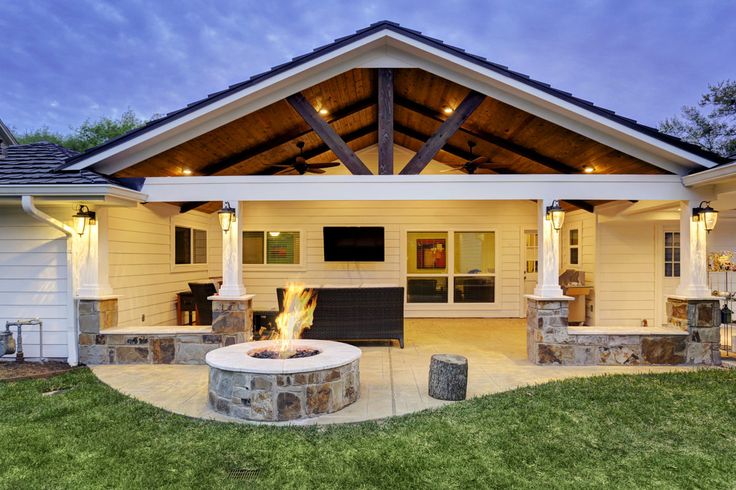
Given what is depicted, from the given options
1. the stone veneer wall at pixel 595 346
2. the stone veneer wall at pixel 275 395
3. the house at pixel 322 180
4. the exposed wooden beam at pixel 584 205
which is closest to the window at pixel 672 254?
the house at pixel 322 180

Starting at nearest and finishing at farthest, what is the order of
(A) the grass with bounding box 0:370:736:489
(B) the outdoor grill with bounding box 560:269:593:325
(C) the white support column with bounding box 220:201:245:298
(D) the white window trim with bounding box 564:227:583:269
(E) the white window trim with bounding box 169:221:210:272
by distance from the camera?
1. (A) the grass with bounding box 0:370:736:489
2. (C) the white support column with bounding box 220:201:245:298
3. (E) the white window trim with bounding box 169:221:210:272
4. (B) the outdoor grill with bounding box 560:269:593:325
5. (D) the white window trim with bounding box 564:227:583:269

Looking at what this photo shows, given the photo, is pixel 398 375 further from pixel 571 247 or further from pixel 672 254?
pixel 672 254

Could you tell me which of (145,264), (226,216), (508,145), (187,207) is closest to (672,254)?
(508,145)

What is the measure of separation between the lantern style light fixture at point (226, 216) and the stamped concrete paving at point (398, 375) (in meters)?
1.86

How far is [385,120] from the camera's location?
5496 millimetres

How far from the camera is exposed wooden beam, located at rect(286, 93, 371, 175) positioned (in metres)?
5.53

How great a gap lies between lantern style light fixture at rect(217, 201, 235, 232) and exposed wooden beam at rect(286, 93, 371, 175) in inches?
60.5

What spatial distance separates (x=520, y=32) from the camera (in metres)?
85.6

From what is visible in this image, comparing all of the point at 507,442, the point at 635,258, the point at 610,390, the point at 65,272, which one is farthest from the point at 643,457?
the point at 65,272

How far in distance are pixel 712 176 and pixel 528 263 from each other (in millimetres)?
4808

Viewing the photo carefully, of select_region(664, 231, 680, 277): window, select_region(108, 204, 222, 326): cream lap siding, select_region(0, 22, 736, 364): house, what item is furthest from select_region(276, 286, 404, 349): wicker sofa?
select_region(664, 231, 680, 277): window

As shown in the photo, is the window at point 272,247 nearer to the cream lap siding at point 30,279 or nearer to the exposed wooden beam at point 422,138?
the exposed wooden beam at point 422,138

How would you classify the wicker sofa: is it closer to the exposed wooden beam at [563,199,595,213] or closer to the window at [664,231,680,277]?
the exposed wooden beam at [563,199,595,213]

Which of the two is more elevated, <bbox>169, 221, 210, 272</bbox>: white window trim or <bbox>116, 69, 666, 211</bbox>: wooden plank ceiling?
<bbox>116, 69, 666, 211</bbox>: wooden plank ceiling
